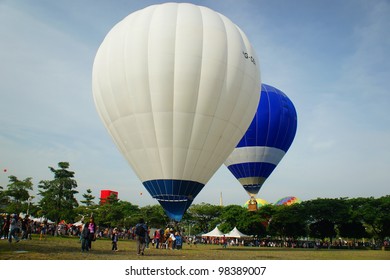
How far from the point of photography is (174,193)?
65.3 feet

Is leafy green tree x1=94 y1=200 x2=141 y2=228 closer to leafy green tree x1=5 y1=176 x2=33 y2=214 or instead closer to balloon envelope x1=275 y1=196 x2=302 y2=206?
leafy green tree x1=5 y1=176 x2=33 y2=214

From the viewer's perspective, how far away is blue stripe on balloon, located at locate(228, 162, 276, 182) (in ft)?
130

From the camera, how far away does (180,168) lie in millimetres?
19703

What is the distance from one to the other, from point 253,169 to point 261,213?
22131 mm

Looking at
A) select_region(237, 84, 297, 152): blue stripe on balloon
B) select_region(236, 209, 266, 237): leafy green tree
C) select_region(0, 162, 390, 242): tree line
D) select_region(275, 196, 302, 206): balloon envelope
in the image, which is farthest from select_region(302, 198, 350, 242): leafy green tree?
select_region(275, 196, 302, 206): balloon envelope

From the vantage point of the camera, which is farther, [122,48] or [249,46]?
[249,46]

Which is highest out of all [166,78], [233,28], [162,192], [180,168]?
[233,28]

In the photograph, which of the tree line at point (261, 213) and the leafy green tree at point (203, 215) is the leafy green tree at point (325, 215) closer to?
the tree line at point (261, 213)

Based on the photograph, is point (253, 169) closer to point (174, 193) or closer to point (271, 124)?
point (271, 124)

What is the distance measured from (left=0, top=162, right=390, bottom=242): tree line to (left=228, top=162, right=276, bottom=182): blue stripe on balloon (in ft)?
42.3

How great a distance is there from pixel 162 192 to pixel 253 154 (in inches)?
822

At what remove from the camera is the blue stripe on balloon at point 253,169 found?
39.6m

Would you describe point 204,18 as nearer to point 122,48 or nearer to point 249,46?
point 249,46
